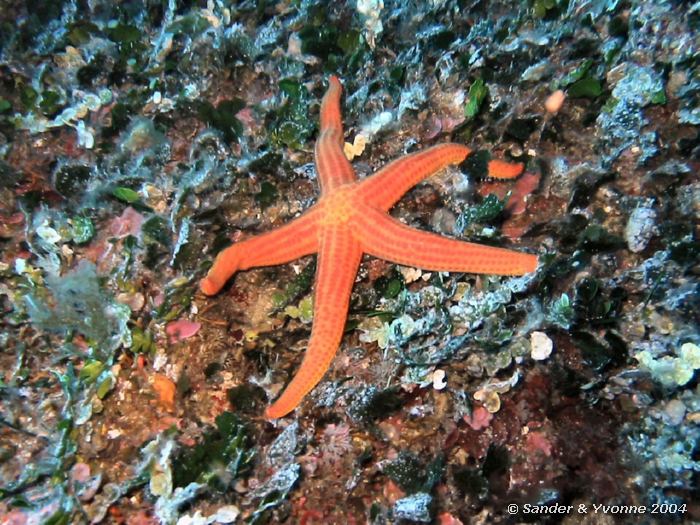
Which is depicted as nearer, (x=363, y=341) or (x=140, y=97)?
(x=363, y=341)

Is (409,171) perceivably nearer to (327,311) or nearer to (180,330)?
(327,311)

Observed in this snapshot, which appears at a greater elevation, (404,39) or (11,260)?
(404,39)

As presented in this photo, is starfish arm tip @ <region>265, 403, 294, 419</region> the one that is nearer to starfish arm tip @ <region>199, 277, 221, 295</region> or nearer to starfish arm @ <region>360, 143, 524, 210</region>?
starfish arm tip @ <region>199, 277, 221, 295</region>

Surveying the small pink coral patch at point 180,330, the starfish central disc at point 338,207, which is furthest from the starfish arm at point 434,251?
the small pink coral patch at point 180,330

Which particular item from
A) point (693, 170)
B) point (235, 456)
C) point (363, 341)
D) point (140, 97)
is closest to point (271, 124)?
point (140, 97)

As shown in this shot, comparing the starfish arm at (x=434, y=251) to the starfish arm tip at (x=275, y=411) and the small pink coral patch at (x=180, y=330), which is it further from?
the small pink coral patch at (x=180, y=330)

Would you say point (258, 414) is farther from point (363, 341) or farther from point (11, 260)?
point (11, 260)

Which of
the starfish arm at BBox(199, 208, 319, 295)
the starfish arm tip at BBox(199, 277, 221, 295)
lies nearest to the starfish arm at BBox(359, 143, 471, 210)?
the starfish arm at BBox(199, 208, 319, 295)
